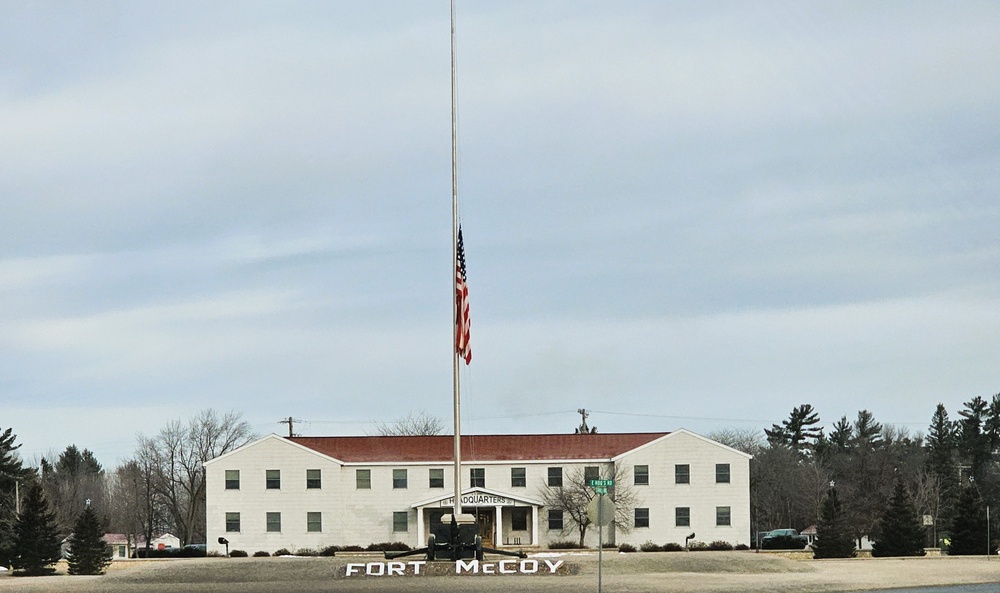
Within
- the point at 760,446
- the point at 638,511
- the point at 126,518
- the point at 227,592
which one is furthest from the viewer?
the point at 760,446

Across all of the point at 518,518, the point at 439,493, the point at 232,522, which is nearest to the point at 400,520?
the point at 439,493

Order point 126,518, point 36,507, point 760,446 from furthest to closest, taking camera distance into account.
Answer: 1. point 760,446
2. point 126,518
3. point 36,507

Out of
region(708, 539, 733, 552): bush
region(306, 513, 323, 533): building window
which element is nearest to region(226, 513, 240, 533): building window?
region(306, 513, 323, 533): building window

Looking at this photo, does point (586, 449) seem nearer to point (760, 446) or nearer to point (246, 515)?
point (246, 515)

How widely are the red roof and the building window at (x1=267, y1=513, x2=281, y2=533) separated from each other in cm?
488

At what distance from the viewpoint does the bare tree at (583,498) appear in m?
72.2

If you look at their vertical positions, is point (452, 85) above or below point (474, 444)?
above

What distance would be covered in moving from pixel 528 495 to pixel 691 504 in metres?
9.51

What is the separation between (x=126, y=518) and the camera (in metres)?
123

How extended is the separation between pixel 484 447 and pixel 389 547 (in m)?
10.9

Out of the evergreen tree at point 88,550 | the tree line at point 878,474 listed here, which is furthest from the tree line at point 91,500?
the tree line at point 878,474

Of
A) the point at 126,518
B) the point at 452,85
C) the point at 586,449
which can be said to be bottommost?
the point at 126,518

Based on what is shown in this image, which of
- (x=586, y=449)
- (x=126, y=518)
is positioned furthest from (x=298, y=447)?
(x=126, y=518)

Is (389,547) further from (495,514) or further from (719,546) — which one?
(719,546)
